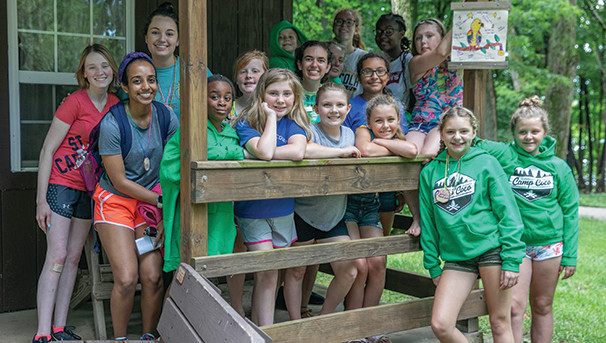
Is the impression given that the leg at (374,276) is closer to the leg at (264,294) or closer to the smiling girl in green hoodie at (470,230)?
the smiling girl in green hoodie at (470,230)

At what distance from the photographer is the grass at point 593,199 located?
17859 millimetres

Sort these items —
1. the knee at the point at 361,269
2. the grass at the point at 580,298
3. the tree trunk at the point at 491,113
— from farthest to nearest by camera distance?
1. the tree trunk at the point at 491,113
2. the grass at the point at 580,298
3. the knee at the point at 361,269

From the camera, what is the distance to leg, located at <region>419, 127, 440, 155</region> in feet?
13.1

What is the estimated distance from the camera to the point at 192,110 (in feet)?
9.95

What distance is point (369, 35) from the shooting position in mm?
13914

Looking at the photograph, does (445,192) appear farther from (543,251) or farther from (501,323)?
(501,323)

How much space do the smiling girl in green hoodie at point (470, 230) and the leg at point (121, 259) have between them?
1.74 m

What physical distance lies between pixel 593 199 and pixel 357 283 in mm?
17865

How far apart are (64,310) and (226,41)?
2832mm

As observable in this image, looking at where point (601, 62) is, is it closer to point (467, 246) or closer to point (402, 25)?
point (402, 25)

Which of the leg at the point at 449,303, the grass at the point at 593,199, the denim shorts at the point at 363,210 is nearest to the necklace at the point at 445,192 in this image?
the leg at the point at 449,303

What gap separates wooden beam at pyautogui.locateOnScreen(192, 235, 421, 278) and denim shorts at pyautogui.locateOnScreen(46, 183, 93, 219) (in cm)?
118

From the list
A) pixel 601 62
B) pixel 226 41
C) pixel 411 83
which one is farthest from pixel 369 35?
pixel 601 62

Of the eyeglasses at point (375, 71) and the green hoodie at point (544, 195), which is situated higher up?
the eyeglasses at point (375, 71)
